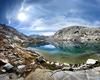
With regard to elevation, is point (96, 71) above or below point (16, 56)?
below

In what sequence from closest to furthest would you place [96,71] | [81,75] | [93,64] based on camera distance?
[81,75] → [96,71] → [93,64]

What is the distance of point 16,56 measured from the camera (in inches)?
1077

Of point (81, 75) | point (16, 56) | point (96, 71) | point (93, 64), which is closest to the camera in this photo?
point (81, 75)

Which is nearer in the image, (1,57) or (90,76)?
(90,76)

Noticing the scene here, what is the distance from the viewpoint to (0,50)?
2809cm

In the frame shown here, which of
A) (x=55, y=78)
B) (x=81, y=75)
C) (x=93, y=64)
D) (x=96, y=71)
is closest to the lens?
(x=55, y=78)

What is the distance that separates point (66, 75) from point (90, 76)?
231cm

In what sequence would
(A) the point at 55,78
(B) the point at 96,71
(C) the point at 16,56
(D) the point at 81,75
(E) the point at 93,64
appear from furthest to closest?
(C) the point at 16,56
(E) the point at 93,64
(B) the point at 96,71
(D) the point at 81,75
(A) the point at 55,78

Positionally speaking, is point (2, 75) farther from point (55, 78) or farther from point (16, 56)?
point (16, 56)

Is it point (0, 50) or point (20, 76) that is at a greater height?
point (0, 50)

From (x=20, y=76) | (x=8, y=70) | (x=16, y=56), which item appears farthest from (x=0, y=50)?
(x=20, y=76)

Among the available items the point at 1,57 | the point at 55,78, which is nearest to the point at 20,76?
the point at 55,78

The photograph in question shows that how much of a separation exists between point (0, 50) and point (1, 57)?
11.2 ft

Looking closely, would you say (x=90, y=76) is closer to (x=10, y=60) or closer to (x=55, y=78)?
(x=55, y=78)
